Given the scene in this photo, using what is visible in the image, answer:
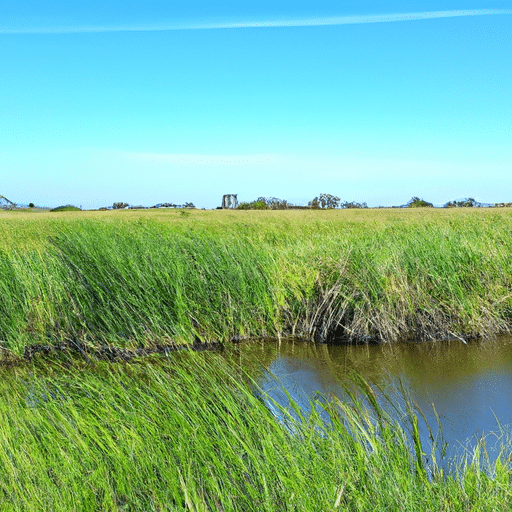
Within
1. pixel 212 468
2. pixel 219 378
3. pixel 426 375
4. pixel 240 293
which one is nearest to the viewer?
pixel 212 468

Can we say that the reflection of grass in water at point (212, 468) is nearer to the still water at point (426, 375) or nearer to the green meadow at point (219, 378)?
the green meadow at point (219, 378)

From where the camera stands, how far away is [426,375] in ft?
17.5

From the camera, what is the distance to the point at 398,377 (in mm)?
5242

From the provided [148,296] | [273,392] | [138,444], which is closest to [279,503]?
[138,444]

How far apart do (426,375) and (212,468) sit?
130 inches

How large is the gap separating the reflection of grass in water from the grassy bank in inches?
105

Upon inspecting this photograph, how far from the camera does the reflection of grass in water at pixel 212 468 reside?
242cm

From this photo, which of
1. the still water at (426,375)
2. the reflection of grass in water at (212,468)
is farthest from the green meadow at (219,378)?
the still water at (426,375)

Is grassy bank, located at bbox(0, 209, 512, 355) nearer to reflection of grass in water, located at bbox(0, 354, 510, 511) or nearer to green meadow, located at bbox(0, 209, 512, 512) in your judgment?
green meadow, located at bbox(0, 209, 512, 512)

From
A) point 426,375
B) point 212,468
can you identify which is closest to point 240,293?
point 426,375

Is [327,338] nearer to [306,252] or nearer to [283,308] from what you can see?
[283,308]

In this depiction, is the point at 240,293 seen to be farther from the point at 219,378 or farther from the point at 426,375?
the point at 426,375

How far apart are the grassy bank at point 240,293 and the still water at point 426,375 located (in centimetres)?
30

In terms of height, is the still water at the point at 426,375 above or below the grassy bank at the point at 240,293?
below
